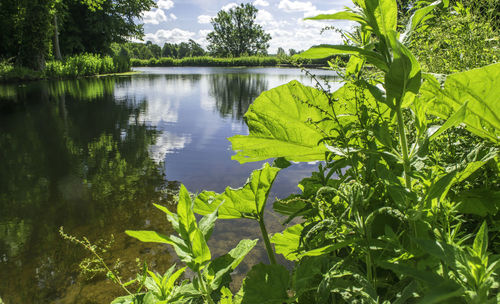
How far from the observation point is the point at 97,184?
5801 mm

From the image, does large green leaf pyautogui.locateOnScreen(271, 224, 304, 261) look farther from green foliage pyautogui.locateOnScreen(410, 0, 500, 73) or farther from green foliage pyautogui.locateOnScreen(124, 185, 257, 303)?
green foliage pyautogui.locateOnScreen(410, 0, 500, 73)

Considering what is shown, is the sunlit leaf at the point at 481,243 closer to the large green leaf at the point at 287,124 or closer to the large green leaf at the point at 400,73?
the large green leaf at the point at 400,73

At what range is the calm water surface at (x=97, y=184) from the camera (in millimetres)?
3516

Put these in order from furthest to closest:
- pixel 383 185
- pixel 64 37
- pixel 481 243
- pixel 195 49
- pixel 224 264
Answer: pixel 195 49, pixel 64 37, pixel 224 264, pixel 383 185, pixel 481 243

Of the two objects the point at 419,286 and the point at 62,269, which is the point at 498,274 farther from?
the point at 62,269

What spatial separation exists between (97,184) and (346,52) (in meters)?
6.10

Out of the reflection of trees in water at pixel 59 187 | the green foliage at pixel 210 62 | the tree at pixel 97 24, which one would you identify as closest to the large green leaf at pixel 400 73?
the reflection of trees in water at pixel 59 187

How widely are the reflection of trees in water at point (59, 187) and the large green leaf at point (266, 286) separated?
131 inches

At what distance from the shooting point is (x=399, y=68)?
498 mm

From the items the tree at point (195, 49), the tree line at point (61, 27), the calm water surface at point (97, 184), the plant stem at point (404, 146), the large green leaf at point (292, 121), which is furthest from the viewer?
the tree at point (195, 49)

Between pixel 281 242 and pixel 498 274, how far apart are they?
1.82ft

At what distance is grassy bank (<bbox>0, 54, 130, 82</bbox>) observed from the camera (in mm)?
23656

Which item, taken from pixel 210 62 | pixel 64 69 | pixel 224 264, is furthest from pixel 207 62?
pixel 224 264

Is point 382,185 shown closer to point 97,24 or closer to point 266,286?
point 266,286
